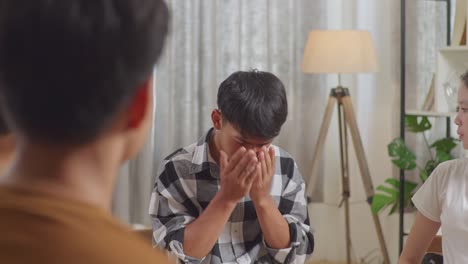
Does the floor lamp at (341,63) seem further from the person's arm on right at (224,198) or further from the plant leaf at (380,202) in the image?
the person's arm on right at (224,198)

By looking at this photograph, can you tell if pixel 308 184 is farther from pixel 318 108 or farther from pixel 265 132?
pixel 265 132

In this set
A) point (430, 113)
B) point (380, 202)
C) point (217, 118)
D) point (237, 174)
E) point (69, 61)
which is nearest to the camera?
point (69, 61)

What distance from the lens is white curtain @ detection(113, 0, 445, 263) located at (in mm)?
4238

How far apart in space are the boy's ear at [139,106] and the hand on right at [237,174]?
4.23ft

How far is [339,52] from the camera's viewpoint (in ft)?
13.4

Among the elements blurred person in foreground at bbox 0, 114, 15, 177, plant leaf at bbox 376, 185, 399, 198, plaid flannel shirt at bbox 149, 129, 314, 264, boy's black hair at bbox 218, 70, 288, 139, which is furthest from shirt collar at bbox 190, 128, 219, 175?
plant leaf at bbox 376, 185, 399, 198

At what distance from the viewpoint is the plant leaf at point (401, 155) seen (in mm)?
4211

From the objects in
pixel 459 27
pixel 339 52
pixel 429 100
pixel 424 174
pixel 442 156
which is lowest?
pixel 424 174

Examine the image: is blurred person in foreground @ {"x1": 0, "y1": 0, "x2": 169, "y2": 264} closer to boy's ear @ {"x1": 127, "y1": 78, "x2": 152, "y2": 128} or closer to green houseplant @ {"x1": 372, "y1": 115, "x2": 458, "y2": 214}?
boy's ear @ {"x1": 127, "y1": 78, "x2": 152, "y2": 128}

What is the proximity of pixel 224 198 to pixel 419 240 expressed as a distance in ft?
1.70

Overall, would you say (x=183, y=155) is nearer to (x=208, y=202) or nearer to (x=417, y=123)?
(x=208, y=202)

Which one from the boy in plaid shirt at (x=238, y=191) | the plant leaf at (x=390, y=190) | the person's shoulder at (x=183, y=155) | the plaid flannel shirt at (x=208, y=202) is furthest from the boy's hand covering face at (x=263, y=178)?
the plant leaf at (x=390, y=190)

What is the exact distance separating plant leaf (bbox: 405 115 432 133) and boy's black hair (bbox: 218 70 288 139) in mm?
2346

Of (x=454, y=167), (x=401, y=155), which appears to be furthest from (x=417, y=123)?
(x=454, y=167)
